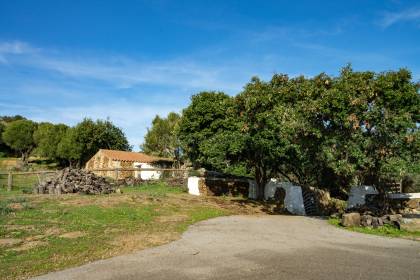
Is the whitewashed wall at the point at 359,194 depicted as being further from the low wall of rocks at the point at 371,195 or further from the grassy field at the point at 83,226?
the grassy field at the point at 83,226

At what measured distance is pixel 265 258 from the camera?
10.2m

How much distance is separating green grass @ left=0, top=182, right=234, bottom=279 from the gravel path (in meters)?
0.75

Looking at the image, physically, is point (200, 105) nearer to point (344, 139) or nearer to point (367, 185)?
point (367, 185)

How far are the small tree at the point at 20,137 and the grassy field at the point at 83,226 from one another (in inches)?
2316

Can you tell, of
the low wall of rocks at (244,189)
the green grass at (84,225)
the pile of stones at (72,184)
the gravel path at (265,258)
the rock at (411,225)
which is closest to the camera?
the gravel path at (265,258)

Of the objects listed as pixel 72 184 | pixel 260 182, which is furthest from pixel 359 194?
pixel 72 184

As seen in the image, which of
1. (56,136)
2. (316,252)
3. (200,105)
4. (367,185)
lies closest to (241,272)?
(316,252)

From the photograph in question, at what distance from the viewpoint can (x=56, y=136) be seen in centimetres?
6700

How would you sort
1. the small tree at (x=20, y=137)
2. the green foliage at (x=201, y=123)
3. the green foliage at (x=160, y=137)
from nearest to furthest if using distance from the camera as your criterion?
the green foliage at (x=201, y=123) < the green foliage at (x=160, y=137) < the small tree at (x=20, y=137)

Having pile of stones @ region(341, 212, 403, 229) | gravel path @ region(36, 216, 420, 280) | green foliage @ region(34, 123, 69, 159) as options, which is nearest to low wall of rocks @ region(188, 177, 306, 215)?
pile of stones @ region(341, 212, 403, 229)

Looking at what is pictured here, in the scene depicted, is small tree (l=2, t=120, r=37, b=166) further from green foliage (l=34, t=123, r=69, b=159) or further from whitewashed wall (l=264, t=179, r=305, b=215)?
whitewashed wall (l=264, t=179, r=305, b=215)

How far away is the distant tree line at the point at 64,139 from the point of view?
62.5 meters

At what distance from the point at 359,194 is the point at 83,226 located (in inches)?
688

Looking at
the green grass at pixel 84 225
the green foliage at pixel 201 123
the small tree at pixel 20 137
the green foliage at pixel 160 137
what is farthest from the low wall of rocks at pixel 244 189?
the small tree at pixel 20 137
